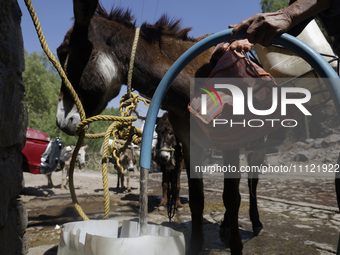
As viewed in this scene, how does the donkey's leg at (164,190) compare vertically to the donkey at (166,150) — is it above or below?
below

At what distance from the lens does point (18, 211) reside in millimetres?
1727

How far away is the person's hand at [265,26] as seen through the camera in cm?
126

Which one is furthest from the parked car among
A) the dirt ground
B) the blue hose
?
the blue hose

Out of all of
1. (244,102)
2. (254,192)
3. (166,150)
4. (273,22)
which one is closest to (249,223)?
(254,192)

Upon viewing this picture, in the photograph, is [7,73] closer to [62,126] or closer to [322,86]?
[62,126]

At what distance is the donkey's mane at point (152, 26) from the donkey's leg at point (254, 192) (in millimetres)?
2135

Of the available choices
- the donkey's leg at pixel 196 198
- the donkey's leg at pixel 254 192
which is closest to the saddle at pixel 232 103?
the donkey's leg at pixel 196 198

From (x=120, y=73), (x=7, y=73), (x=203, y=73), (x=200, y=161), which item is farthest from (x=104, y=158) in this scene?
(x=200, y=161)

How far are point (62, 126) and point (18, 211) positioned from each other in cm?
96

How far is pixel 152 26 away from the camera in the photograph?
116 inches

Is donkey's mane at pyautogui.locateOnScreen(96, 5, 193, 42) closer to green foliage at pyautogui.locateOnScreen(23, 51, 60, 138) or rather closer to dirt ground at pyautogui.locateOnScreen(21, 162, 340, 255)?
dirt ground at pyautogui.locateOnScreen(21, 162, 340, 255)

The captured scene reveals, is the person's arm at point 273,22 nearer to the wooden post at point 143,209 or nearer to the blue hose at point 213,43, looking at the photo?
the blue hose at point 213,43

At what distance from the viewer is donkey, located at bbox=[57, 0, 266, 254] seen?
2580 mm

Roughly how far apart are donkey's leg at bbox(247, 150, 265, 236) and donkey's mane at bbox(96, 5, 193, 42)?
2135 mm
